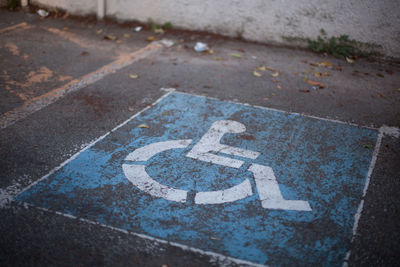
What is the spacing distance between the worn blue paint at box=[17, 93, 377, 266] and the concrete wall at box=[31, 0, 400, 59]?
10.2 feet

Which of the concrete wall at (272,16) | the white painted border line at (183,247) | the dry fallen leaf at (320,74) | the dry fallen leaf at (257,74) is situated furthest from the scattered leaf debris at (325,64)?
the white painted border line at (183,247)

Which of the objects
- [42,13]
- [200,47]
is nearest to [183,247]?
[200,47]

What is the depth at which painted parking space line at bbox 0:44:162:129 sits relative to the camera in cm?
447

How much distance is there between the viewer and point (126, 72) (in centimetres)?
594

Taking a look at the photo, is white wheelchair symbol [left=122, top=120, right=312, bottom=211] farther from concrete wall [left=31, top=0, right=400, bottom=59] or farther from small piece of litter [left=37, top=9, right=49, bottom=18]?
small piece of litter [left=37, top=9, right=49, bottom=18]

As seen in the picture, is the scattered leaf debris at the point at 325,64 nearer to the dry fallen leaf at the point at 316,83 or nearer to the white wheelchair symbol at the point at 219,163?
the dry fallen leaf at the point at 316,83

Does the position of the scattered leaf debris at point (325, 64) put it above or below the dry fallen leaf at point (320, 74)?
above

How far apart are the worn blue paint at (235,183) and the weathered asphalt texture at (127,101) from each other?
150 millimetres

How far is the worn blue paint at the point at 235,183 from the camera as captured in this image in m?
2.87

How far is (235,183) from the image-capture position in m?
3.49

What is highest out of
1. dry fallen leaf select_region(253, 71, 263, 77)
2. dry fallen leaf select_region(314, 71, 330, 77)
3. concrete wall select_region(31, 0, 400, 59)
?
concrete wall select_region(31, 0, 400, 59)

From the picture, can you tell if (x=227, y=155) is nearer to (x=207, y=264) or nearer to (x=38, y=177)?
(x=207, y=264)

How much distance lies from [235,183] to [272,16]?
4.89 meters

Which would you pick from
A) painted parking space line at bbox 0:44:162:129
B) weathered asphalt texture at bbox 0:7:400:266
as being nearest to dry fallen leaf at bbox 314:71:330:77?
weathered asphalt texture at bbox 0:7:400:266
